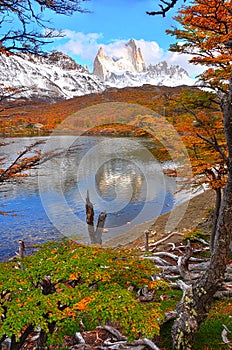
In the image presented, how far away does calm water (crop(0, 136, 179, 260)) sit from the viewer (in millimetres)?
20194

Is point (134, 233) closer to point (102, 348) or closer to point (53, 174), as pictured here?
point (102, 348)

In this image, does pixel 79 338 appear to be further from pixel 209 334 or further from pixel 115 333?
pixel 209 334

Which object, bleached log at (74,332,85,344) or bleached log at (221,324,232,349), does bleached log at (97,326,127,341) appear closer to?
bleached log at (74,332,85,344)

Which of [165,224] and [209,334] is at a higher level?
[209,334]

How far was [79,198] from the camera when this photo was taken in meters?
26.5

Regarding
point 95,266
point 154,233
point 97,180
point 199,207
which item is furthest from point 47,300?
point 97,180

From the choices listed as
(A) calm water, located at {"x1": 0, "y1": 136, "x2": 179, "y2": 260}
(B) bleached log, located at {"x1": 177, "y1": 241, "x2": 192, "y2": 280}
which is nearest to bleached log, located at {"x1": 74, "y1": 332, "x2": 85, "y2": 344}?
(B) bleached log, located at {"x1": 177, "y1": 241, "x2": 192, "y2": 280}

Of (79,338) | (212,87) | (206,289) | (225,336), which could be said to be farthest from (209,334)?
(212,87)

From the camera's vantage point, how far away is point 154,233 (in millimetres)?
19688

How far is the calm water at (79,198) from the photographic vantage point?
20.2 metres

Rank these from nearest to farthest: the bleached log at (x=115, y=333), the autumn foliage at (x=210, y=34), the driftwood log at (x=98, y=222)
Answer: the bleached log at (x=115, y=333), the autumn foliage at (x=210, y=34), the driftwood log at (x=98, y=222)

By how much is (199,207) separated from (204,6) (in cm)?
1687

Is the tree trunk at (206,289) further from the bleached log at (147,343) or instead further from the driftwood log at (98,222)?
the driftwood log at (98,222)

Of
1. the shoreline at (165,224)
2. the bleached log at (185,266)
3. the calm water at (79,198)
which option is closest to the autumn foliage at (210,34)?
the bleached log at (185,266)
